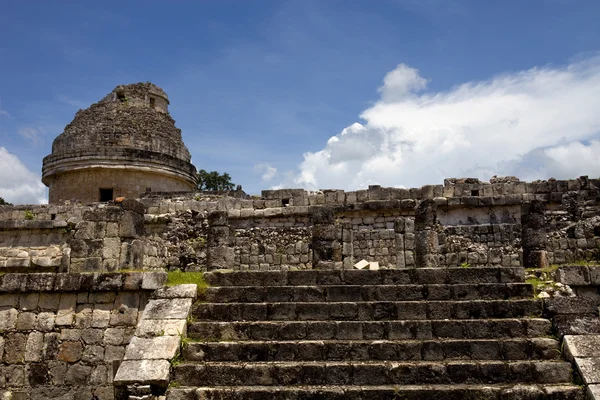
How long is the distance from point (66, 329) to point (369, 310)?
177 inches

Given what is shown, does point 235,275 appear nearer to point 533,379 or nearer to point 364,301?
point 364,301

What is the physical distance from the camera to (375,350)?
22.7 feet

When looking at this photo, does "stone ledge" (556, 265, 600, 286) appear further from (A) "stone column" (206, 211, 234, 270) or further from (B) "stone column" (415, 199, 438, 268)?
(A) "stone column" (206, 211, 234, 270)

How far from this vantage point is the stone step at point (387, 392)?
615cm

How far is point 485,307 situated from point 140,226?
573cm

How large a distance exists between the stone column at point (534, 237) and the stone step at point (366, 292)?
2750 mm

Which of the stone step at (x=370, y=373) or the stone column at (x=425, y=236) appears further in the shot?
the stone column at (x=425, y=236)

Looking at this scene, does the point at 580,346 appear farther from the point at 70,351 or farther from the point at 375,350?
the point at 70,351

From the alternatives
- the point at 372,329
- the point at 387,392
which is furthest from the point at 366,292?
the point at 387,392

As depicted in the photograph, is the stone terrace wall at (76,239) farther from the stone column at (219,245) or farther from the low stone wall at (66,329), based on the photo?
the stone column at (219,245)

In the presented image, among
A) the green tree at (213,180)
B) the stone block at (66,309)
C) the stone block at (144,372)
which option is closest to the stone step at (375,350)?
the stone block at (144,372)

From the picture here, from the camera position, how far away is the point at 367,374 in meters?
6.59

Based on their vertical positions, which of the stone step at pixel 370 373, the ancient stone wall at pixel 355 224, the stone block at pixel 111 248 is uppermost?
the ancient stone wall at pixel 355 224

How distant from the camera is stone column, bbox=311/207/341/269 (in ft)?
36.3
